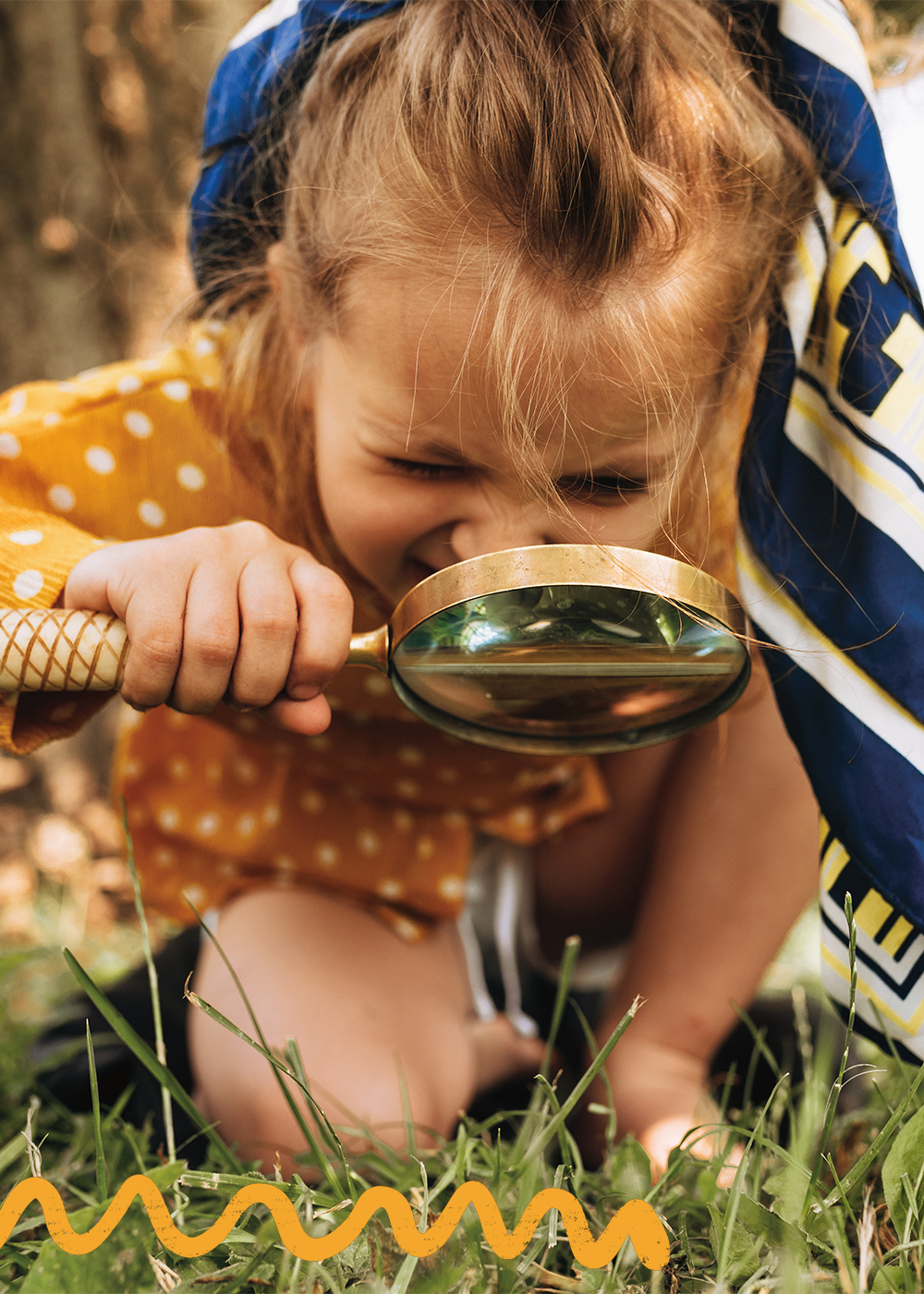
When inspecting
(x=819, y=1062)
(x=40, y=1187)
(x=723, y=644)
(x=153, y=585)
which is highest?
(x=723, y=644)

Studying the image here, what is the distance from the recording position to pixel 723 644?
2.20 feet

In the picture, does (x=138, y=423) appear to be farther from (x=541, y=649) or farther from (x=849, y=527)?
(x=849, y=527)

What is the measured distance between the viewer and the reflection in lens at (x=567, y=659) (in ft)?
2.08

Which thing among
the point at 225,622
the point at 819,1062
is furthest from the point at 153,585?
the point at 819,1062

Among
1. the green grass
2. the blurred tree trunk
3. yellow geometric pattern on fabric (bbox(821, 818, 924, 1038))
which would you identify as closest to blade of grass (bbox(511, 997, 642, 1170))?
the green grass

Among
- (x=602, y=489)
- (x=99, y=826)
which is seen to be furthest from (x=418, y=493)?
(x=99, y=826)

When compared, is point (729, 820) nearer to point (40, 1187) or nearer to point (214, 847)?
point (214, 847)

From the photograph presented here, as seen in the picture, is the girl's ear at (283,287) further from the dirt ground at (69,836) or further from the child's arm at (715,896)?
the dirt ground at (69,836)

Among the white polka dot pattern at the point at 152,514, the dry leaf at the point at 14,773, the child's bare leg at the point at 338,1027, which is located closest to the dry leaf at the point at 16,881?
the dry leaf at the point at 14,773

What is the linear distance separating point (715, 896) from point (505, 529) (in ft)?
1.70

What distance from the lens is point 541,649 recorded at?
0.67m

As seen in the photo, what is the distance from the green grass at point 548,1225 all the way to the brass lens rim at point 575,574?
273 millimetres

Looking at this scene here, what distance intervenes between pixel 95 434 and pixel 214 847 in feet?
1.49

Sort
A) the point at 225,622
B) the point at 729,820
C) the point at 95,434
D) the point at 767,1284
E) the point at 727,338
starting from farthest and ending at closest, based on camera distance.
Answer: the point at 729,820 < the point at 95,434 < the point at 727,338 < the point at 225,622 < the point at 767,1284
